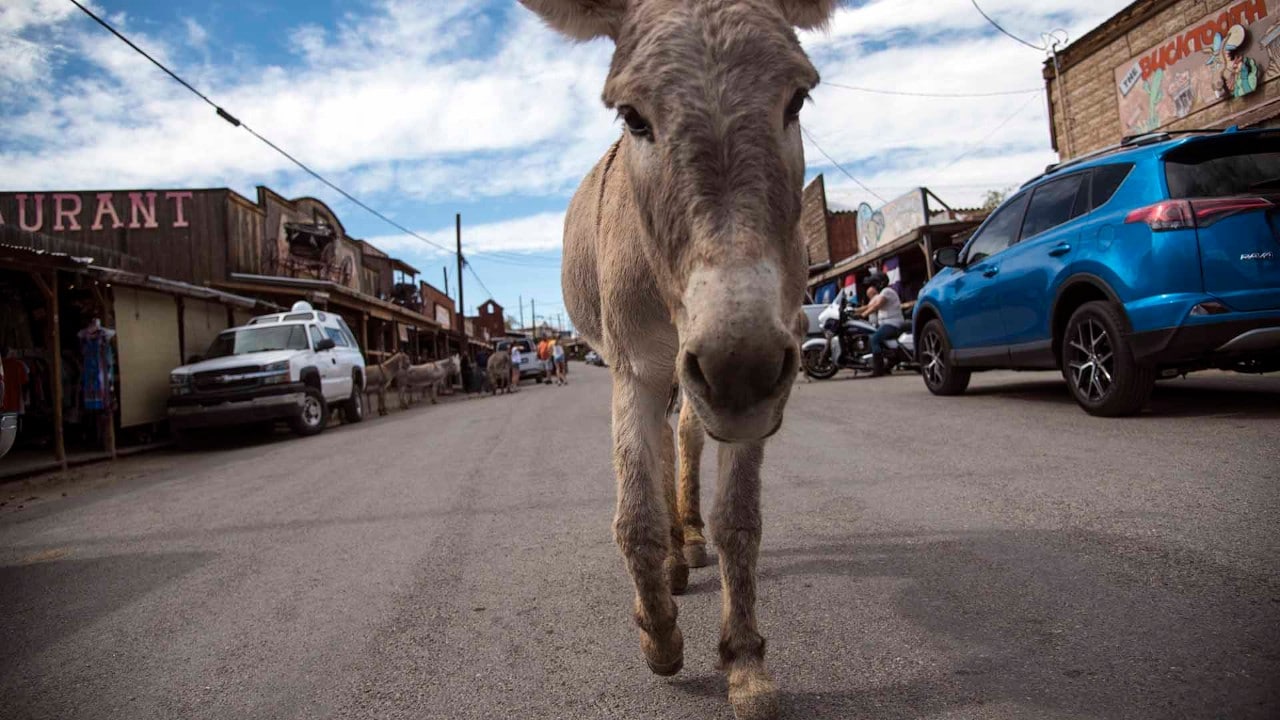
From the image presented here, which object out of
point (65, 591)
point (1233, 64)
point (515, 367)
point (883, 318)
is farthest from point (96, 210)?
point (1233, 64)

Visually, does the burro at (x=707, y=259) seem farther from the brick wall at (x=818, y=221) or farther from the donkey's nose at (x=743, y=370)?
the brick wall at (x=818, y=221)

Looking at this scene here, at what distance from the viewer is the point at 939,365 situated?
8.99 meters

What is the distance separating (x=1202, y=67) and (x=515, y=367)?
2414 cm

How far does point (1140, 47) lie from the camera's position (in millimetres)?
13961

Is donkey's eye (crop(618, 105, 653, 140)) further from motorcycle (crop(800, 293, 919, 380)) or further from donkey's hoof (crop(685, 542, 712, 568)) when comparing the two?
motorcycle (crop(800, 293, 919, 380))

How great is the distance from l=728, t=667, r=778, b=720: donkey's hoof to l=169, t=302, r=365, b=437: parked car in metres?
11.7

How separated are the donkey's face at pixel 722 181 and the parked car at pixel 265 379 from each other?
11.8 metres

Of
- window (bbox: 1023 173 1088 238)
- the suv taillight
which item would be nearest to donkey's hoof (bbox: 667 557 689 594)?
the suv taillight

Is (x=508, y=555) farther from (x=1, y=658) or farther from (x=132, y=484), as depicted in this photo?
(x=132, y=484)

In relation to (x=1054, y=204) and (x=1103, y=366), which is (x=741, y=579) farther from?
(x=1054, y=204)

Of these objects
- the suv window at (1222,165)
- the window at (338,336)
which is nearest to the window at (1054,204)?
the suv window at (1222,165)

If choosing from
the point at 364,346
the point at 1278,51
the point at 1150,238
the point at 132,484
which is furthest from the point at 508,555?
the point at 364,346

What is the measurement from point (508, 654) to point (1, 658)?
217 cm

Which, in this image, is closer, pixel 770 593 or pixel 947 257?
pixel 770 593
